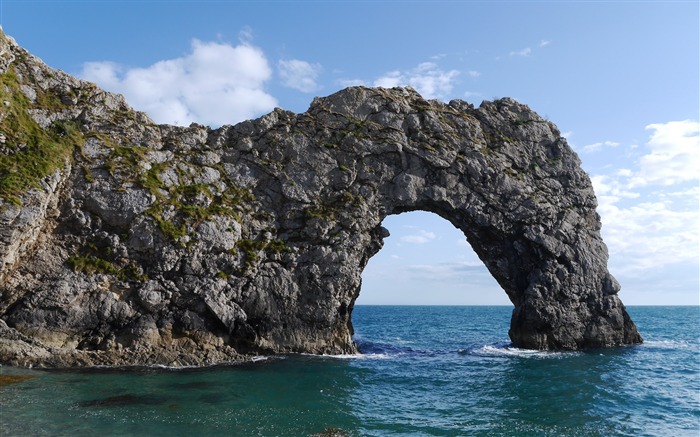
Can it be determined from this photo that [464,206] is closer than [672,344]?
Yes

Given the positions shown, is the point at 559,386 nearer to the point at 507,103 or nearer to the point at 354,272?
the point at 354,272

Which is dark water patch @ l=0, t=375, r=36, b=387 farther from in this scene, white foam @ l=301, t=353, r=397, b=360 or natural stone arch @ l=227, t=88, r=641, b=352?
natural stone arch @ l=227, t=88, r=641, b=352

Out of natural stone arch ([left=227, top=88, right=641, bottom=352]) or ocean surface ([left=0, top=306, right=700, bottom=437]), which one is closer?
ocean surface ([left=0, top=306, right=700, bottom=437])

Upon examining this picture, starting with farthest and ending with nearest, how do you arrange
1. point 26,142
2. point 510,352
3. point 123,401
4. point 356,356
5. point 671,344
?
1. point 671,344
2. point 510,352
3. point 356,356
4. point 26,142
5. point 123,401

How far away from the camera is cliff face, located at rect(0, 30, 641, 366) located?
3103cm

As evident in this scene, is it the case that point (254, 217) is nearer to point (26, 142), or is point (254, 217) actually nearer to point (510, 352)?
point (26, 142)

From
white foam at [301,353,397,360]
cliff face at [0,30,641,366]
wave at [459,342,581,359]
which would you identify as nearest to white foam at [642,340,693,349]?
cliff face at [0,30,641,366]

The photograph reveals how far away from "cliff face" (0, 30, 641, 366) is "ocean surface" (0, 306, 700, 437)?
4496 millimetres

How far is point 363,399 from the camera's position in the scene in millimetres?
23453

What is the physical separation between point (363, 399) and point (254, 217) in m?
20.1

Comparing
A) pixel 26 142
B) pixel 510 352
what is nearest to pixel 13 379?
pixel 26 142

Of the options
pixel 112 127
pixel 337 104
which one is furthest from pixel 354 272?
pixel 112 127

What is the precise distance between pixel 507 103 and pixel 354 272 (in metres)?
24.9

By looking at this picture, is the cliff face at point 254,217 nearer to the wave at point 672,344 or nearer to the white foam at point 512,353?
the white foam at point 512,353
